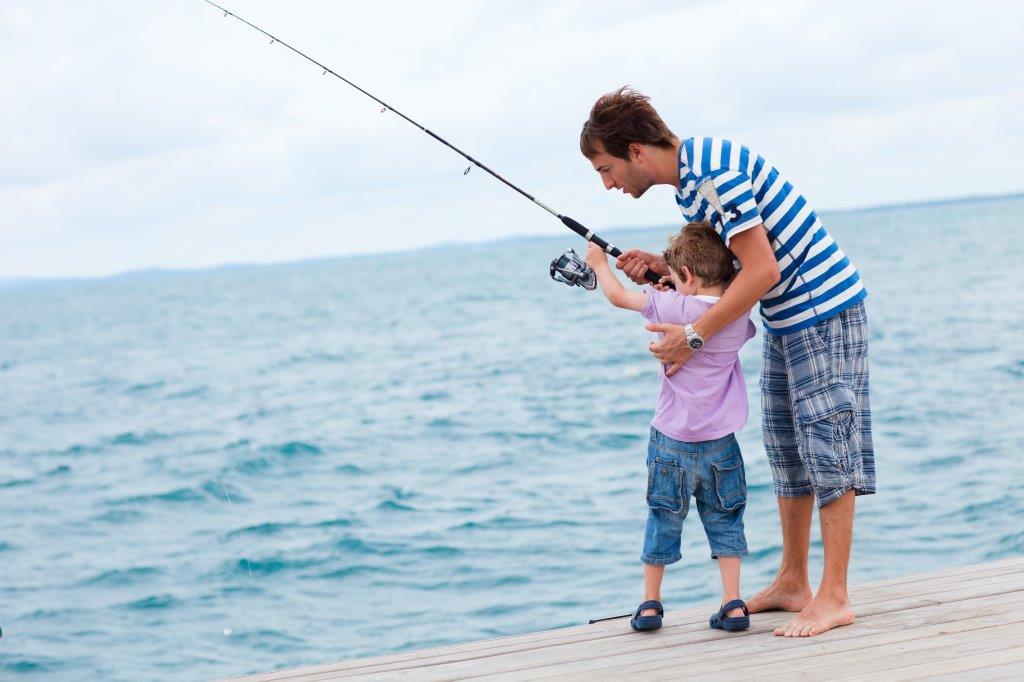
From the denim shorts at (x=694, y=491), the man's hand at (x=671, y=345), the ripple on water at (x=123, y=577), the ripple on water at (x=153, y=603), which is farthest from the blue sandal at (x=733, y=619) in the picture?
the ripple on water at (x=123, y=577)

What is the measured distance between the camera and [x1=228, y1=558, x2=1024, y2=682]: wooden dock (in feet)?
8.80

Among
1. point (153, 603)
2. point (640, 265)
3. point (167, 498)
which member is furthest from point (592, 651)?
point (167, 498)

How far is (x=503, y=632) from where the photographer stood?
610 centimetres

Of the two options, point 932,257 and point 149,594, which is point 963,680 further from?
point 932,257

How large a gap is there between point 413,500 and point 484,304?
2815 cm

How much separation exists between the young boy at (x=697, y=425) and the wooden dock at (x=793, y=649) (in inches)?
5.4

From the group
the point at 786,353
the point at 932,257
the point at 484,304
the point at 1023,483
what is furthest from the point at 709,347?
the point at 932,257

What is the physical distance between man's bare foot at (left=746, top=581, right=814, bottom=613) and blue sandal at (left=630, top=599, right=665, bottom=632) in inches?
12.7

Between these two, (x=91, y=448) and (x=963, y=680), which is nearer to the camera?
(x=963, y=680)

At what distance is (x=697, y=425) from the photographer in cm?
303

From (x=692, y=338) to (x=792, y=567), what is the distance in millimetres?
837

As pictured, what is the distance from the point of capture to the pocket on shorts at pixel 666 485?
122 inches

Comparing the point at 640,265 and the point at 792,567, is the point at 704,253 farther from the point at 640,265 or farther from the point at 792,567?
the point at 792,567

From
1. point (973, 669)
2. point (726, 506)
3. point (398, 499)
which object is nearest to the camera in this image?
point (973, 669)
